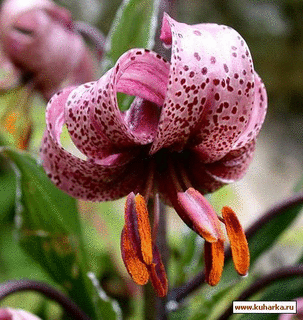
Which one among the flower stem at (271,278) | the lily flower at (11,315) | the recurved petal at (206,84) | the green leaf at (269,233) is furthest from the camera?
the green leaf at (269,233)

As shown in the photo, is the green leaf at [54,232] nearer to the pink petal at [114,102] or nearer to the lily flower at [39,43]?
the pink petal at [114,102]

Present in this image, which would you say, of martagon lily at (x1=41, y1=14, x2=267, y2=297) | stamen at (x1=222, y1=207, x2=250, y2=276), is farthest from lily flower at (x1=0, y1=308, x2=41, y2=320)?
stamen at (x1=222, y1=207, x2=250, y2=276)

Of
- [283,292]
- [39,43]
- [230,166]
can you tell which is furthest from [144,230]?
[39,43]

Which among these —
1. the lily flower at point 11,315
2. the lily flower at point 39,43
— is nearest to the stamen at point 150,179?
the lily flower at point 11,315

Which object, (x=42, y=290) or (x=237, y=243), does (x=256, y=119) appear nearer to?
(x=237, y=243)

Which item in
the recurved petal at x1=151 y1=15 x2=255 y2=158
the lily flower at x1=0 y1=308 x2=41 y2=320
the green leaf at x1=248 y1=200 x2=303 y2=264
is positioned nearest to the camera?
the recurved petal at x1=151 y1=15 x2=255 y2=158

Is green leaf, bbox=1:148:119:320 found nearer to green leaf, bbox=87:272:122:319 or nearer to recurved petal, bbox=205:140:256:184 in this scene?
green leaf, bbox=87:272:122:319

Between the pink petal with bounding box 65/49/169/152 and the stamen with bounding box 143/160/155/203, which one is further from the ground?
the pink petal with bounding box 65/49/169/152
